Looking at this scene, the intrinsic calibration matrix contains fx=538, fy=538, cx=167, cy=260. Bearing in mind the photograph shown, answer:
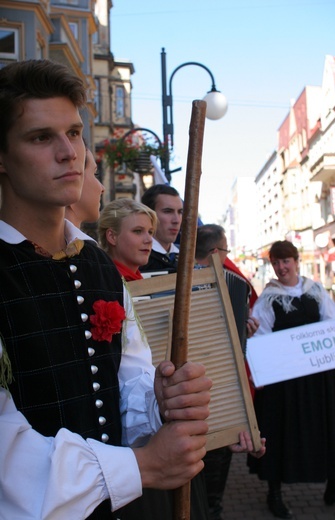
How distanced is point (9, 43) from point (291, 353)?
9.56 m

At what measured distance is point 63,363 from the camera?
1.49m

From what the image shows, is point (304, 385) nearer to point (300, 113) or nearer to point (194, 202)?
point (194, 202)

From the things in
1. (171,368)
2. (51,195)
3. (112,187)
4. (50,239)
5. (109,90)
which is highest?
(109,90)

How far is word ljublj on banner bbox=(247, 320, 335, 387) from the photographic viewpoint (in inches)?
175

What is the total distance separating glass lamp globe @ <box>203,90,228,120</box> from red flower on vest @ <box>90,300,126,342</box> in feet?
23.8

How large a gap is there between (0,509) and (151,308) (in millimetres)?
1180

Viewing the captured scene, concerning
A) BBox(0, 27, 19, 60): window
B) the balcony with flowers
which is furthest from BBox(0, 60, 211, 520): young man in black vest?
BBox(0, 27, 19, 60): window


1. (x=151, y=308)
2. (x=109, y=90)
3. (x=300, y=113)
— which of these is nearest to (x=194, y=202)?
(x=151, y=308)

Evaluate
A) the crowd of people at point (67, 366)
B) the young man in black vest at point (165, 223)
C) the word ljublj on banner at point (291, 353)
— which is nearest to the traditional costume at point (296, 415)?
the word ljublj on banner at point (291, 353)

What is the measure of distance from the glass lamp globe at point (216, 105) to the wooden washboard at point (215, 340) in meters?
6.58

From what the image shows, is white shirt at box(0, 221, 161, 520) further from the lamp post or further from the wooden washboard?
the lamp post

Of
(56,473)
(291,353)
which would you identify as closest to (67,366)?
(56,473)

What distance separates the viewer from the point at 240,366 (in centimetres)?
230

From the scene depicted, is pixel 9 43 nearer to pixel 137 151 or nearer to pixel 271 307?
pixel 137 151
